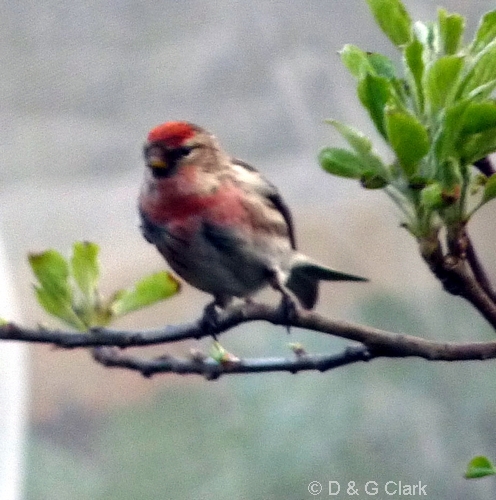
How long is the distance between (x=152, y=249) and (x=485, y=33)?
64 cm

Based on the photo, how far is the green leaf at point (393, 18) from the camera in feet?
1.12

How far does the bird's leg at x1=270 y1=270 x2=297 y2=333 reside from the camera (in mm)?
352

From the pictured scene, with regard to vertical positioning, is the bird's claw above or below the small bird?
below

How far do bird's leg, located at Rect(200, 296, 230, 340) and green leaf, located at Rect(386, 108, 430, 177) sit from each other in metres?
0.14

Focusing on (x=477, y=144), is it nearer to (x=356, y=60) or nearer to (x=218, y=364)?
(x=356, y=60)

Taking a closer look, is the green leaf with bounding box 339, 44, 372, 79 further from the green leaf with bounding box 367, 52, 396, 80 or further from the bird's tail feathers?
the bird's tail feathers

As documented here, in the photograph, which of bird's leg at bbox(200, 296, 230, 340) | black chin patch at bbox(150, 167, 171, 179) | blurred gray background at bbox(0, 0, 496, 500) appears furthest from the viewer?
blurred gray background at bbox(0, 0, 496, 500)

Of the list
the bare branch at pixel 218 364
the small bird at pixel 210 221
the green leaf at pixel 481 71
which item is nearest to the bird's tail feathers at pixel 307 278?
the small bird at pixel 210 221

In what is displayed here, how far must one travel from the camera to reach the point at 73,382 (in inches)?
36.9

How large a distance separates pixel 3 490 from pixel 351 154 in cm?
72

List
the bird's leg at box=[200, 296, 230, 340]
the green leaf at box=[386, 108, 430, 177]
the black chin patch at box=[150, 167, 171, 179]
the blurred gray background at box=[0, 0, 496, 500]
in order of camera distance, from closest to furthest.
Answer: the green leaf at box=[386, 108, 430, 177] → the bird's leg at box=[200, 296, 230, 340] → the black chin patch at box=[150, 167, 171, 179] → the blurred gray background at box=[0, 0, 496, 500]

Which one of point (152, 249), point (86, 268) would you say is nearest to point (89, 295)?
point (86, 268)

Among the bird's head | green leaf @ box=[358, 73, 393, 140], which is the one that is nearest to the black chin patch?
the bird's head

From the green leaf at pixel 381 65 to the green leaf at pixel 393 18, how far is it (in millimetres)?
16
